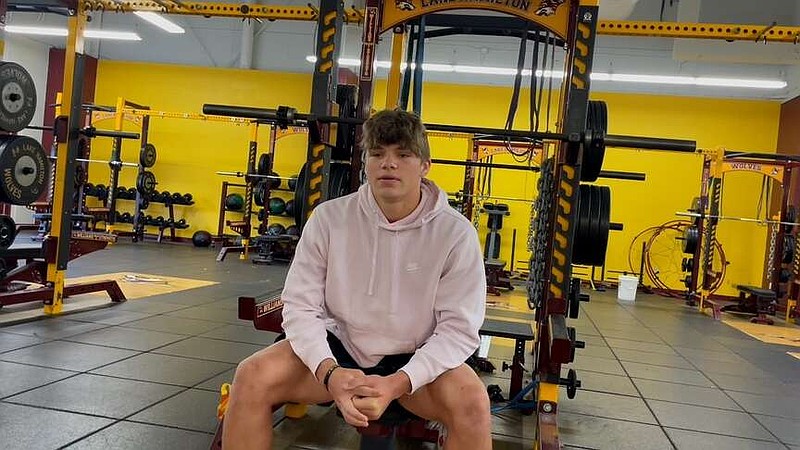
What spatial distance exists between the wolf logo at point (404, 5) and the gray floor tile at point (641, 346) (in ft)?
9.40

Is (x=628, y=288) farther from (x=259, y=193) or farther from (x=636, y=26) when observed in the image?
(x=259, y=193)

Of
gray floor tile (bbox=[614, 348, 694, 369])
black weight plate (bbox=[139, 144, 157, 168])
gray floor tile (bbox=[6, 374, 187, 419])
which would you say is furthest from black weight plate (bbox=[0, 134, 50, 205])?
black weight plate (bbox=[139, 144, 157, 168])

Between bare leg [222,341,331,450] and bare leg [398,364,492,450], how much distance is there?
252mm

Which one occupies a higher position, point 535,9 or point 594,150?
point 535,9

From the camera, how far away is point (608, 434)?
2.53 m

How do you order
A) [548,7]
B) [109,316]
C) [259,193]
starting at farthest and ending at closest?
[259,193] → [109,316] → [548,7]

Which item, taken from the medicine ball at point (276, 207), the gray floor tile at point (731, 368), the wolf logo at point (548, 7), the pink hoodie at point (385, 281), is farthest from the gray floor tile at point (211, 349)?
the medicine ball at point (276, 207)

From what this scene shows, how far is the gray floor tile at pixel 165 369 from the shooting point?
2721 mm

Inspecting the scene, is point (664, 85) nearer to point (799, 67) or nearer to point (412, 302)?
point (799, 67)

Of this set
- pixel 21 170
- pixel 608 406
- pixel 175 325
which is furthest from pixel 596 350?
pixel 21 170

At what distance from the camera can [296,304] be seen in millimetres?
1572

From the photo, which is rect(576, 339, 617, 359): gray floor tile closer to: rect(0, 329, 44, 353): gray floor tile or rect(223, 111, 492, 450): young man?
rect(223, 111, 492, 450): young man

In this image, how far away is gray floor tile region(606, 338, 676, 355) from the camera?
4426 millimetres

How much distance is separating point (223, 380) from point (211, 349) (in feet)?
1.88
